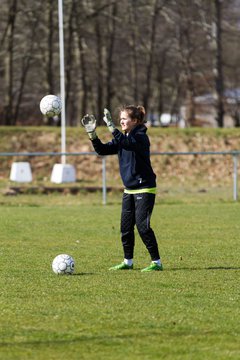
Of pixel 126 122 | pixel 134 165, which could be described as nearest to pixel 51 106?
pixel 126 122

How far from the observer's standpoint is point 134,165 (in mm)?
12180

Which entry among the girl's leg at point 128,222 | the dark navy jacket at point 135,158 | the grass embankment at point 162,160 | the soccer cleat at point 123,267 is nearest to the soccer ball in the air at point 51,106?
the dark navy jacket at point 135,158

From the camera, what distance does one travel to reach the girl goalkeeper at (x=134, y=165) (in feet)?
39.2

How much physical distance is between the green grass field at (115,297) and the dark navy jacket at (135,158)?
3.79 ft

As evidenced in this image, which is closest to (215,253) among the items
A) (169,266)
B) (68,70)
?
(169,266)

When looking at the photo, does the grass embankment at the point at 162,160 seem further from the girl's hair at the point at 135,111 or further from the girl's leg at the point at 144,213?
the girl's hair at the point at 135,111

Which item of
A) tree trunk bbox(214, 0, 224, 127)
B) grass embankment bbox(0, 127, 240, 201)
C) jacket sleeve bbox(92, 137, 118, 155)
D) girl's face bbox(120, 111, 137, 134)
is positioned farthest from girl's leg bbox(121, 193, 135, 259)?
tree trunk bbox(214, 0, 224, 127)

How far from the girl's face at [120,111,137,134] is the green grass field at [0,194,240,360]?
1.82 m

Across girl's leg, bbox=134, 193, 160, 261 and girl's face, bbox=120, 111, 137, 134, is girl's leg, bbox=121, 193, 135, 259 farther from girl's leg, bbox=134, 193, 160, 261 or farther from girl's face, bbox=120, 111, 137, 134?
girl's face, bbox=120, 111, 137, 134

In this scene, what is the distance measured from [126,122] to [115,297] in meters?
2.66

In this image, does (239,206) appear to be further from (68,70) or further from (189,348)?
(68,70)

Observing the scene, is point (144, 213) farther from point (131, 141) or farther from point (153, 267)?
point (131, 141)

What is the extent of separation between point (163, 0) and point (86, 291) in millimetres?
39926

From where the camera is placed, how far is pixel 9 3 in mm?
46438
